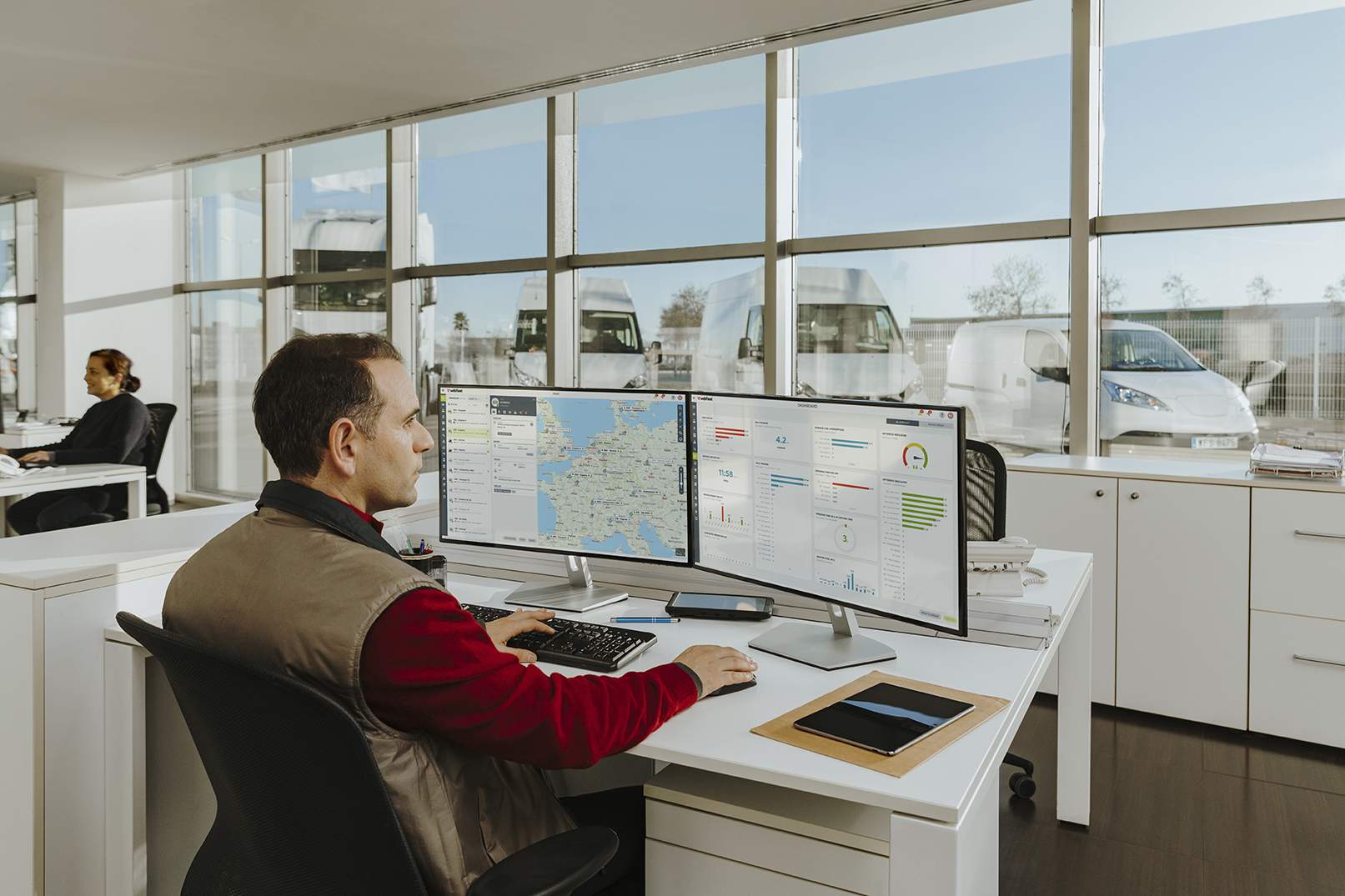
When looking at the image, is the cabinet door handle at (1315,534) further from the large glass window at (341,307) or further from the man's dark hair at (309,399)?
the large glass window at (341,307)

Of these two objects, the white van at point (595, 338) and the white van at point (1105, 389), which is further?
the white van at point (595, 338)

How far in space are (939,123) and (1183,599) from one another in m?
2.55

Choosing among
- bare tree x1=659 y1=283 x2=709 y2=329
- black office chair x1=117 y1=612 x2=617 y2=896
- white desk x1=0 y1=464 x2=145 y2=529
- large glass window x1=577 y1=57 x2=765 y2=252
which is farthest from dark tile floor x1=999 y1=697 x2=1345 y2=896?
white desk x1=0 y1=464 x2=145 y2=529

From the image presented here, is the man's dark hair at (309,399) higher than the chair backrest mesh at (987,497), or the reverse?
the man's dark hair at (309,399)

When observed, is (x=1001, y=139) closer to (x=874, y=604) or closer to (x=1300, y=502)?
(x=1300, y=502)

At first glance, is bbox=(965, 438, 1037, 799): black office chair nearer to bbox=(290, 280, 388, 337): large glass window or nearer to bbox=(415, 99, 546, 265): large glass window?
bbox=(415, 99, 546, 265): large glass window

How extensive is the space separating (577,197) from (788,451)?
4468mm

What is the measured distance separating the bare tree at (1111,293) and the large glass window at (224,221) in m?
6.28

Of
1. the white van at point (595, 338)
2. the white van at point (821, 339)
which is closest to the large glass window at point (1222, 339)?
the white van at point (821, 339)

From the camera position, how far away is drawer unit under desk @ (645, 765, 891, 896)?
1.30 metres

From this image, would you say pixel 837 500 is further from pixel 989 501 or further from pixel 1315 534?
pixel 1315 534

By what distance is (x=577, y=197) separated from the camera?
5.86 metres

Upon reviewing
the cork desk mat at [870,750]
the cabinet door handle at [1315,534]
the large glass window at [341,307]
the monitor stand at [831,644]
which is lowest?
the cork desk mat at [870,750]

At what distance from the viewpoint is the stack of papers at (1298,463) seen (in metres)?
3.14
